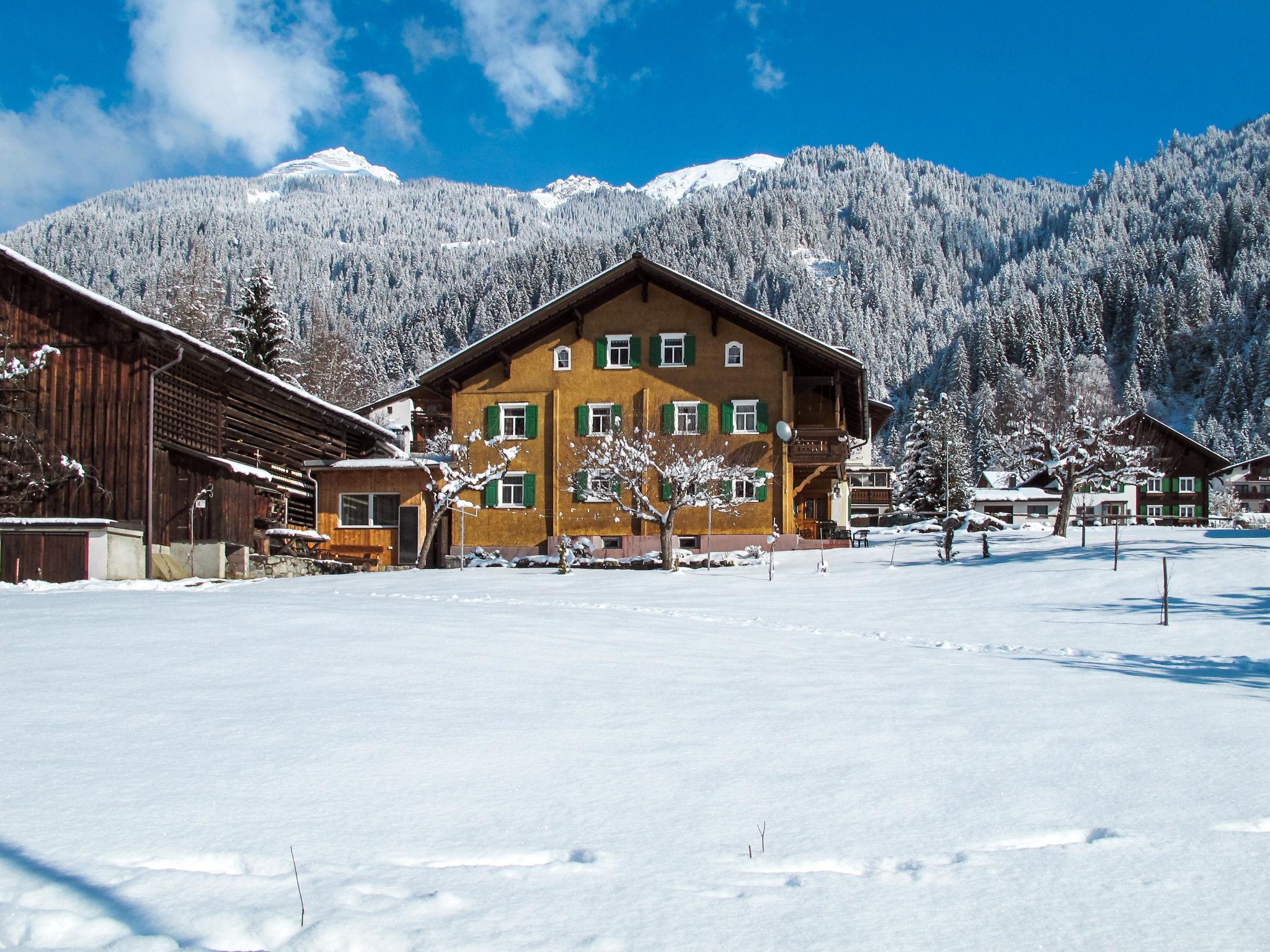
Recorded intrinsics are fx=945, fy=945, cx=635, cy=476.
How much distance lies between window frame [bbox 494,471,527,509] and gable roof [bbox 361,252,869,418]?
4297mm

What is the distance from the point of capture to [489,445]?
35.7 m

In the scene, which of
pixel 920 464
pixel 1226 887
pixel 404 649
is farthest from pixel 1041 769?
pixel 920 464

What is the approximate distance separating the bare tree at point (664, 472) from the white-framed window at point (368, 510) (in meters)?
6.37

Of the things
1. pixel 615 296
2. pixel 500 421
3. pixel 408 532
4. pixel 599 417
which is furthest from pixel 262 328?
pixel 599 417

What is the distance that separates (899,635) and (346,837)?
35.3ft

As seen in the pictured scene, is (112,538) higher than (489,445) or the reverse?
the reverse

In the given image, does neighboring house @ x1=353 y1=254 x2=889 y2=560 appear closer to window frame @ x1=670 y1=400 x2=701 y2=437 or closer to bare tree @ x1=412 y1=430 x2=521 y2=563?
window frame @ x1=670 y1=400 x2=701 y2=437

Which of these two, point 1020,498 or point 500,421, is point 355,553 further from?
point 1020,498

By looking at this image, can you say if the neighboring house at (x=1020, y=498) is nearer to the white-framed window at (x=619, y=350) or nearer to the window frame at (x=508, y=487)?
the white-framed window at (x=619, y=350)

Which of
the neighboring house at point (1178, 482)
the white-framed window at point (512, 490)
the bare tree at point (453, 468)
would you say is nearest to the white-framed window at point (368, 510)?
the bare tree at point (453, 468)

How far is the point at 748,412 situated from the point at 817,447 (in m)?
2.83

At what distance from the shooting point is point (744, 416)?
34.7 m

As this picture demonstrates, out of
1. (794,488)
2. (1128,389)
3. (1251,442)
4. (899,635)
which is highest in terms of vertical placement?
(1128,389)

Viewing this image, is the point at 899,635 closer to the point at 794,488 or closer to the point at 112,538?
the point at 112,538
